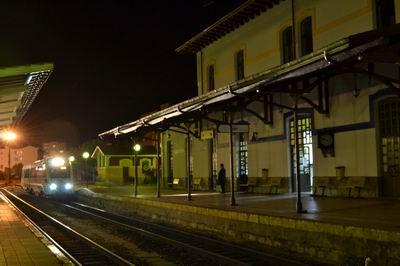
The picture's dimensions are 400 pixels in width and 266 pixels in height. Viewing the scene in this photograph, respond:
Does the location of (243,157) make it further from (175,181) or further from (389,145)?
(389,145)

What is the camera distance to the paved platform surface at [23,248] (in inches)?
414

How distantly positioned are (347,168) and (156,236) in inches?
266

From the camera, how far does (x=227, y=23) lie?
26469mm

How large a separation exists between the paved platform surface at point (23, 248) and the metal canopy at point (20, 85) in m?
3.73

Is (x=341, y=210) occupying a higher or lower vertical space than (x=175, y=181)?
lower

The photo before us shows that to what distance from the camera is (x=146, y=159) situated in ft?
184

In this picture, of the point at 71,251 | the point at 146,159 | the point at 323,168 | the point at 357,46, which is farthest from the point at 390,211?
the point at 146,159

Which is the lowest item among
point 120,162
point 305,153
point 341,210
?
point 341,210

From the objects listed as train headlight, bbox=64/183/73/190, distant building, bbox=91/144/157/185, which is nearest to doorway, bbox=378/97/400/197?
train headlight, bbox=64/183/73/190

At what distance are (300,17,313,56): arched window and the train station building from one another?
42 mm

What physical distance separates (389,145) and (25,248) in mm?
10973

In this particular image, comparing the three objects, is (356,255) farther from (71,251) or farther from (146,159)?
(146,159)

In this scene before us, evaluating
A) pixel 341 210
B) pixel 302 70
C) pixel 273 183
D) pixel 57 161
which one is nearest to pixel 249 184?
pixel 273 183

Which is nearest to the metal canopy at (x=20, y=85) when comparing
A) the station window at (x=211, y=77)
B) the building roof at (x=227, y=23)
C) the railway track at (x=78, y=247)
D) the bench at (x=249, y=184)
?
the railway track at (x=78, y=247)
